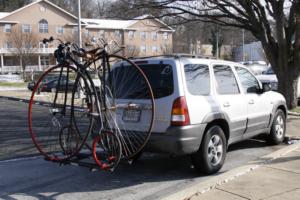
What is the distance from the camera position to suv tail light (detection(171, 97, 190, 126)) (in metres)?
5.97

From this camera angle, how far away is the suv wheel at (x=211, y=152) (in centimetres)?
631

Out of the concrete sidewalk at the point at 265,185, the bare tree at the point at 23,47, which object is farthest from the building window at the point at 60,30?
the concrete sidewalk at the point at 265,185

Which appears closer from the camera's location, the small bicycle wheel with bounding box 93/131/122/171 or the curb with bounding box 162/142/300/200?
the curb with bounding box 162/142/300/200

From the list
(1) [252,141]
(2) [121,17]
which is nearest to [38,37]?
(2) [121,17]

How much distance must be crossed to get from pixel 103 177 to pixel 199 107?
1756 mm

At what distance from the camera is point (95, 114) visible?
5652mm

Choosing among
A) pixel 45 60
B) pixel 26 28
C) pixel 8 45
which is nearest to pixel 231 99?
pixel 8 45

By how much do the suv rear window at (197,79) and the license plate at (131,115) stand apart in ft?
2.62

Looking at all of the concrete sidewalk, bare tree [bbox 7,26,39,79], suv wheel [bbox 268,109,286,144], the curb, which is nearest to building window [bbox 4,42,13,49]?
bare tree [bbox 7,26,39,79]

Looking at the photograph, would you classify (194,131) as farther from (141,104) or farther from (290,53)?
(290,53)

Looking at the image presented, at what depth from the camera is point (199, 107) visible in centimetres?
623

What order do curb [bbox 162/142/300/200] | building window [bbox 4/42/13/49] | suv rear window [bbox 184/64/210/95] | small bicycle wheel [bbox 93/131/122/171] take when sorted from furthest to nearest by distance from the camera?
building window [bbox 4/42/13/49], suv rear window [bbox 184/64/210/95], small bicycle wheel [bbox 93/131/122/171], curb [bbox 162/142/300/200]

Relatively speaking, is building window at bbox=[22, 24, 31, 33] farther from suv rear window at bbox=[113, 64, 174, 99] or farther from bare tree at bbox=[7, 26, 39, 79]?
suv rear window at bbox=[113, 64, 174, 99]

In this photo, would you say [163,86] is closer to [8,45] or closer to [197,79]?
[197,79]
